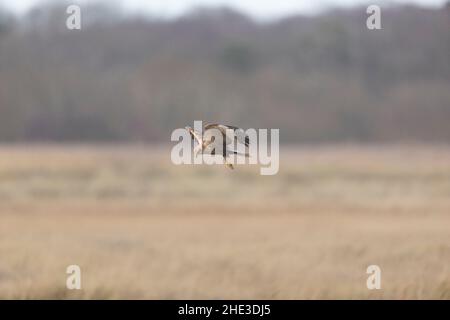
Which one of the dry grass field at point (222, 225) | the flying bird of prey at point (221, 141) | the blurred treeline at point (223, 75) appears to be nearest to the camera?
the flying bird of prey at point (221, 141)

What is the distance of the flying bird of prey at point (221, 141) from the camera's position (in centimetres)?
674

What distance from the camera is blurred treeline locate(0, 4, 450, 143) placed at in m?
33.6

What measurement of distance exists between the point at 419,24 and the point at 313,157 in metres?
8.57

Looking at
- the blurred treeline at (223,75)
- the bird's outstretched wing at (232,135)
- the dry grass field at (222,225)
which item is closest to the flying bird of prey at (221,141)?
the bird's outstretched wing at (232,135)

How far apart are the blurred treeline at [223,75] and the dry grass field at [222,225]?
10.1 feet

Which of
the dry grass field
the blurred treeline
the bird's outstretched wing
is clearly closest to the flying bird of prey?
the bird's outstretched wing

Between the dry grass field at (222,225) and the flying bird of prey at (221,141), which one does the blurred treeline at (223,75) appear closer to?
the dry grass field at (222,225)

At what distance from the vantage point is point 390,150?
31.0 meters

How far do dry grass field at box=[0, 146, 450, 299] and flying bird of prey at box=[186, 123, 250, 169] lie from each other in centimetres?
456

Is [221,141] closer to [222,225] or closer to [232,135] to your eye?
[232,135]

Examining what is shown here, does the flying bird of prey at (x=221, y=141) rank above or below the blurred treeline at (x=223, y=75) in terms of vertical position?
below

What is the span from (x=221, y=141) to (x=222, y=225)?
424 inches

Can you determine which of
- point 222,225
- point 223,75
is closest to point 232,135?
point 222,225

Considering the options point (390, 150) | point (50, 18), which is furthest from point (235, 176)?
point (50, 18)
